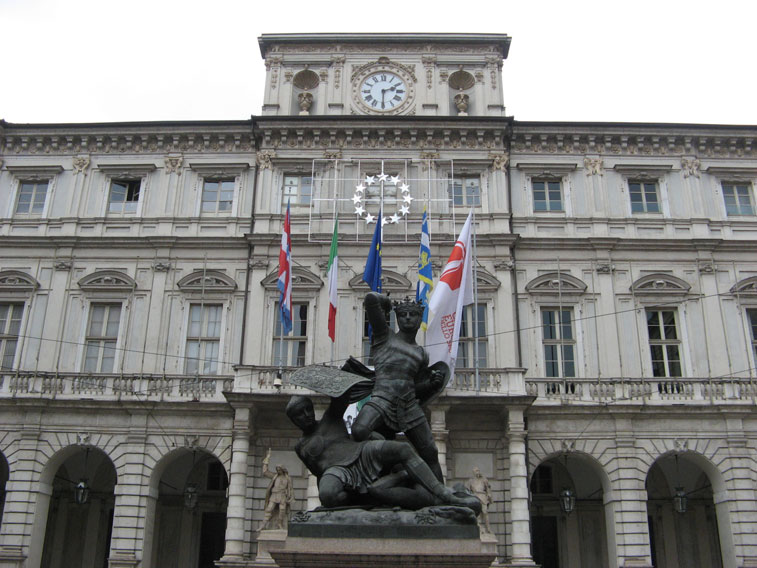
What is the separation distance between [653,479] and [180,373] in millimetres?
16734

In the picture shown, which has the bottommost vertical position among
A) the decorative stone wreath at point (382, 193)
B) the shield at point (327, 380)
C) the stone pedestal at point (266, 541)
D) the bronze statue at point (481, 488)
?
the stone pedestal at point (266, 541)

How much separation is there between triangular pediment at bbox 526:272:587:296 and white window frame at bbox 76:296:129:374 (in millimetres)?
14241

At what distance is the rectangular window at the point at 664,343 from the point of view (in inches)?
1027

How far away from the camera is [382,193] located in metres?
27.4

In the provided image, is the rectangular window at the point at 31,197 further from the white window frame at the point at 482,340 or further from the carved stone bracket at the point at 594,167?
the carved stone bracket at the point at 594,167

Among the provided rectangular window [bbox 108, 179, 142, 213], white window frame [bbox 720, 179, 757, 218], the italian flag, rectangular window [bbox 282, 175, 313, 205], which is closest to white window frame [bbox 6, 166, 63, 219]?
rectangular window [bbox 108, 179, 142, 213]

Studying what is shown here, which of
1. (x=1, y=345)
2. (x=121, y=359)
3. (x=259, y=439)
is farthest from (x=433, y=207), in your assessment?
(x=1, y=345)

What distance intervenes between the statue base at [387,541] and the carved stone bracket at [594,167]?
22510mm

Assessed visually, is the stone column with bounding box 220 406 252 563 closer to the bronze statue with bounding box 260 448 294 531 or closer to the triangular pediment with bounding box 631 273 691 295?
the bronze statue with bounding box 260 448 294 531

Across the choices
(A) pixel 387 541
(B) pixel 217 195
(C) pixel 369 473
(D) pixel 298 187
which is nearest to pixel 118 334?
(B) pixel 217 195

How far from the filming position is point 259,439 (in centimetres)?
2477

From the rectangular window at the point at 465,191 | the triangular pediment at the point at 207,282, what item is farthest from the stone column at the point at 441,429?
the triangular pediment at the point at 207,282

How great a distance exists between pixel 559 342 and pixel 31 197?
20278mm

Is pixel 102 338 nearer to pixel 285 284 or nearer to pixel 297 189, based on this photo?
pixel 285 284
